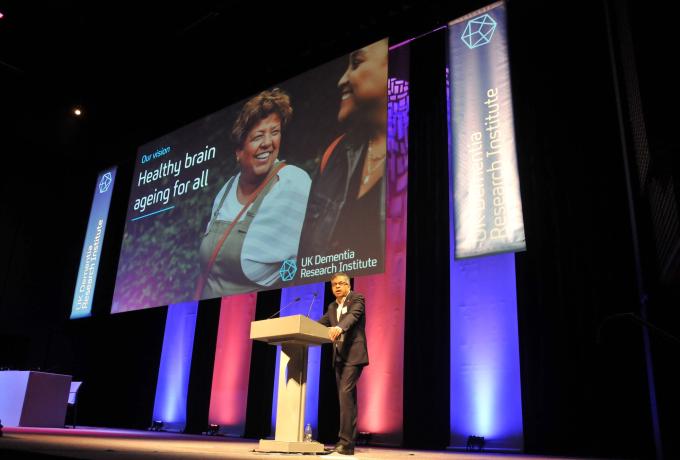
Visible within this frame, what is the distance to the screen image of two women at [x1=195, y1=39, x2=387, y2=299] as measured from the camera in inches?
203

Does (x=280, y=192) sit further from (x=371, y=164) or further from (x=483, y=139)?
(x=483, y=139)

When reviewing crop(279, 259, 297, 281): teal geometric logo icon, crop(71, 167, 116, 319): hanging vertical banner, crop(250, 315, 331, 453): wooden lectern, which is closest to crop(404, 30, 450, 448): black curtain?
crop(279, 259, 297, 281): teal geometric logo icon

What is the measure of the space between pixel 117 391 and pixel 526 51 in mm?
6576

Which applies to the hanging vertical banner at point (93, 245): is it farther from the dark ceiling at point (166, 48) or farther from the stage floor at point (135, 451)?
the stage floor at point (135, 451)

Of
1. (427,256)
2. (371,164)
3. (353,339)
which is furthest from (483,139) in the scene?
(353,339)

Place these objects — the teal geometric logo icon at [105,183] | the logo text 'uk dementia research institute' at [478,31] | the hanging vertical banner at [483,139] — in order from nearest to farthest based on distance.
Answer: the hanging vertical banner at [483,139]
the logo text 'uk dementia research institute' at [478,31]
the teal geometric logo icon at [105,183]

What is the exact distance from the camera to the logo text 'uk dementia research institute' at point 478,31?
523 cm

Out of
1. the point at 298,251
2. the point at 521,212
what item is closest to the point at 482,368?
the point at 521,212

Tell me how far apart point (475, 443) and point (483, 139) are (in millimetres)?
2570

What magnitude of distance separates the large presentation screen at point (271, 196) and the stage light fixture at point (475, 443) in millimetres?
1612

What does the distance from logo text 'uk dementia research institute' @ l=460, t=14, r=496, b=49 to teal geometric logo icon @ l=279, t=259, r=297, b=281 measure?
2639 millimetres

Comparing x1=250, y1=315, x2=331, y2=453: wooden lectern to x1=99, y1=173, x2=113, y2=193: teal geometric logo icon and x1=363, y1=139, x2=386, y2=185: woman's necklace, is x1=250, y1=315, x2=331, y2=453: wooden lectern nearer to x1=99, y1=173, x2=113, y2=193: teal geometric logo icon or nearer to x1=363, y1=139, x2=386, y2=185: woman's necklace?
x1=363, y1=139, x2=386, y2=185: woman's necklace

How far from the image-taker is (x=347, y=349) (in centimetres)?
346

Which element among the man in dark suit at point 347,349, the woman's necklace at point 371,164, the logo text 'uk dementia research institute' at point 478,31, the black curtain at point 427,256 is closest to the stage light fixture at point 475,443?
the black curtain at point 427,256
